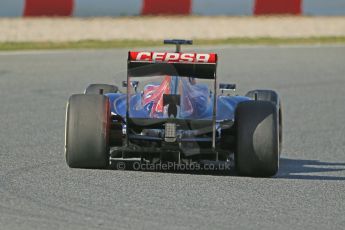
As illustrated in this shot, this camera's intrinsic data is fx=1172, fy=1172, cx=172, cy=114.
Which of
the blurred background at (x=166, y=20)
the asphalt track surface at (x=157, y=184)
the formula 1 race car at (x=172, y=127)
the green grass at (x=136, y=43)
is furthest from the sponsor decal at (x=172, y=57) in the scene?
the blurred background at (x=166, y=20)

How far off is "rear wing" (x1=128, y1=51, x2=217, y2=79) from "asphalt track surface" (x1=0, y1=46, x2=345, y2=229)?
752mm

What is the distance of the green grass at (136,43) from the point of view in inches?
699

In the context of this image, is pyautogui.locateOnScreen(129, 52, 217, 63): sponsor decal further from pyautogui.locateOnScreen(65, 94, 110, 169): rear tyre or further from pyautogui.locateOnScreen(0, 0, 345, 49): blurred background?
pyautogui.locateOnScreen(0, 0, 345, 49): blurred background

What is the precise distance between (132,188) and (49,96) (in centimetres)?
600

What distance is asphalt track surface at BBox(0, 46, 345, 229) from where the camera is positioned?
6.72 meters

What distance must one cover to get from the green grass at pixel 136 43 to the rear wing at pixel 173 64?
897 centimetres

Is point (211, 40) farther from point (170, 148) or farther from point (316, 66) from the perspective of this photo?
point (170, 148)

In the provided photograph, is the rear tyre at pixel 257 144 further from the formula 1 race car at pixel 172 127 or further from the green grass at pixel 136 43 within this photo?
the green grass at pixel 136 43

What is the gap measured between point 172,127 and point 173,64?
1.78ft

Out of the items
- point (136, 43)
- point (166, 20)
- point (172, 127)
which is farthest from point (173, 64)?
point (166, 20)

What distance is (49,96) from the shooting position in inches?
537

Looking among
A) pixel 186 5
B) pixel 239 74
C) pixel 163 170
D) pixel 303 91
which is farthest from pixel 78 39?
pixel 163 170

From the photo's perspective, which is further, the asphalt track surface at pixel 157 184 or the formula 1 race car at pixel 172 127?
the formula 1 race car at pixel 172 127

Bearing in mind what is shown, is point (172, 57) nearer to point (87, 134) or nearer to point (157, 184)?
point (87, 134)
